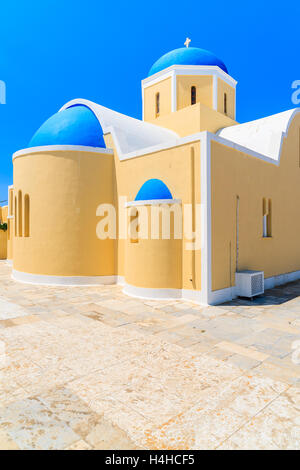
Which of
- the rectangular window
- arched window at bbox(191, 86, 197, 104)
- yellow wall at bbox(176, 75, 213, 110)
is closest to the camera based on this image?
the rectangular window

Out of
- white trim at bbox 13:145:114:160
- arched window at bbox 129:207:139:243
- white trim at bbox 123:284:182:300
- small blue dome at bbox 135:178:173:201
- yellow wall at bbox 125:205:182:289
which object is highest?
white trim at bbox 13:145:114:160

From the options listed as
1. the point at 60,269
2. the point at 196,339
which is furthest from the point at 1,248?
the point at 196,339

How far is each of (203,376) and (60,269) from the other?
25.1ft

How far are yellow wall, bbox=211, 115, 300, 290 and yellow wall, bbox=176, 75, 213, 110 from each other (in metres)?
4.68

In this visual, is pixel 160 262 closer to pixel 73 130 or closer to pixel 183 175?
pixel 183 175

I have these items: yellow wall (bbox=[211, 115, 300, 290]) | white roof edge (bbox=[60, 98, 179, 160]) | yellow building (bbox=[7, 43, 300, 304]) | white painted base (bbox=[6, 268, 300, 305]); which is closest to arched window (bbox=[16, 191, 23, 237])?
yellow building (bbox=[7, 43, 300, 304])

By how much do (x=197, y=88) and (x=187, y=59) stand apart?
158 cm

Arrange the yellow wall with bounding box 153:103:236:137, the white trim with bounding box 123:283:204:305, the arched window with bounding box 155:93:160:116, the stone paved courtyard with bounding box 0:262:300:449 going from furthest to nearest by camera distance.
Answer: the arched window with bounding box 155:93:160:116 → the yellow wall with bounding box 153:103:236:137 → the white trim with bounding box 123:283:204:305 → the stone paved courtyard with bounding box 0:262:300:449

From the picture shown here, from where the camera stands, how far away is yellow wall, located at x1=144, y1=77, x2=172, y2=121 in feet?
49.6

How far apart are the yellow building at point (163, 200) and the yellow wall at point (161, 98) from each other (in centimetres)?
25

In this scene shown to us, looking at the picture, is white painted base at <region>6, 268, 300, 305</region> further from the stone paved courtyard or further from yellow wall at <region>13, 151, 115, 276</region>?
the stone paved courtyard

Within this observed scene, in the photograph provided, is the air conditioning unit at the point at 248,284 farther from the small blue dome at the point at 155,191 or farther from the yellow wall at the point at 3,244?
the yellow wall at the point at 3,244
